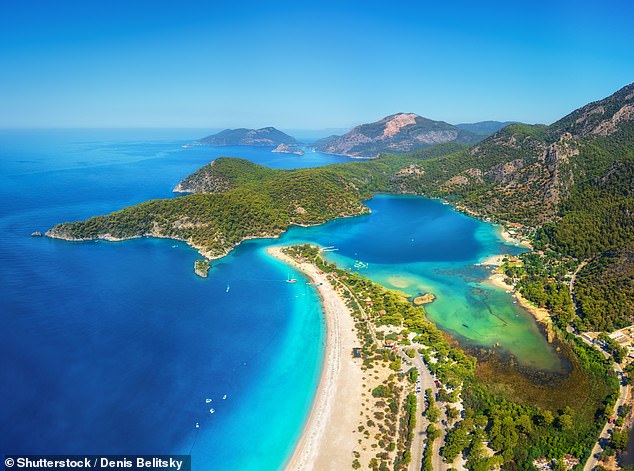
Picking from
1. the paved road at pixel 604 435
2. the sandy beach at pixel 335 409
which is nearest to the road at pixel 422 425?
the sandy beach at pixel 335 409

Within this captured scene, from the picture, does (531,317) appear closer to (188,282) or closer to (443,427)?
(443,427)

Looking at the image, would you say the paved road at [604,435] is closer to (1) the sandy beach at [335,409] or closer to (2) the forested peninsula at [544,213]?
(2) the forested peninsula at [544,213]

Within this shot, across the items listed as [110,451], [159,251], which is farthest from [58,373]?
[159,251]

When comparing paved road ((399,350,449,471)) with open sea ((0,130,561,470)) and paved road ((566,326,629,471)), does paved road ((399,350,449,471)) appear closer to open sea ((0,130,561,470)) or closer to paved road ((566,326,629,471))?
open sea ((0,130,561,470))

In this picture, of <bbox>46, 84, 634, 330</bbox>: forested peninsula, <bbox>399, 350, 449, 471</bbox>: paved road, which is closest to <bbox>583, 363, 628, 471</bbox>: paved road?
<bbox>399, 350, 449, 471</bbox>: paved road

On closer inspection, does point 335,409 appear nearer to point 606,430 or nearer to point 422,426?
point 422,426
